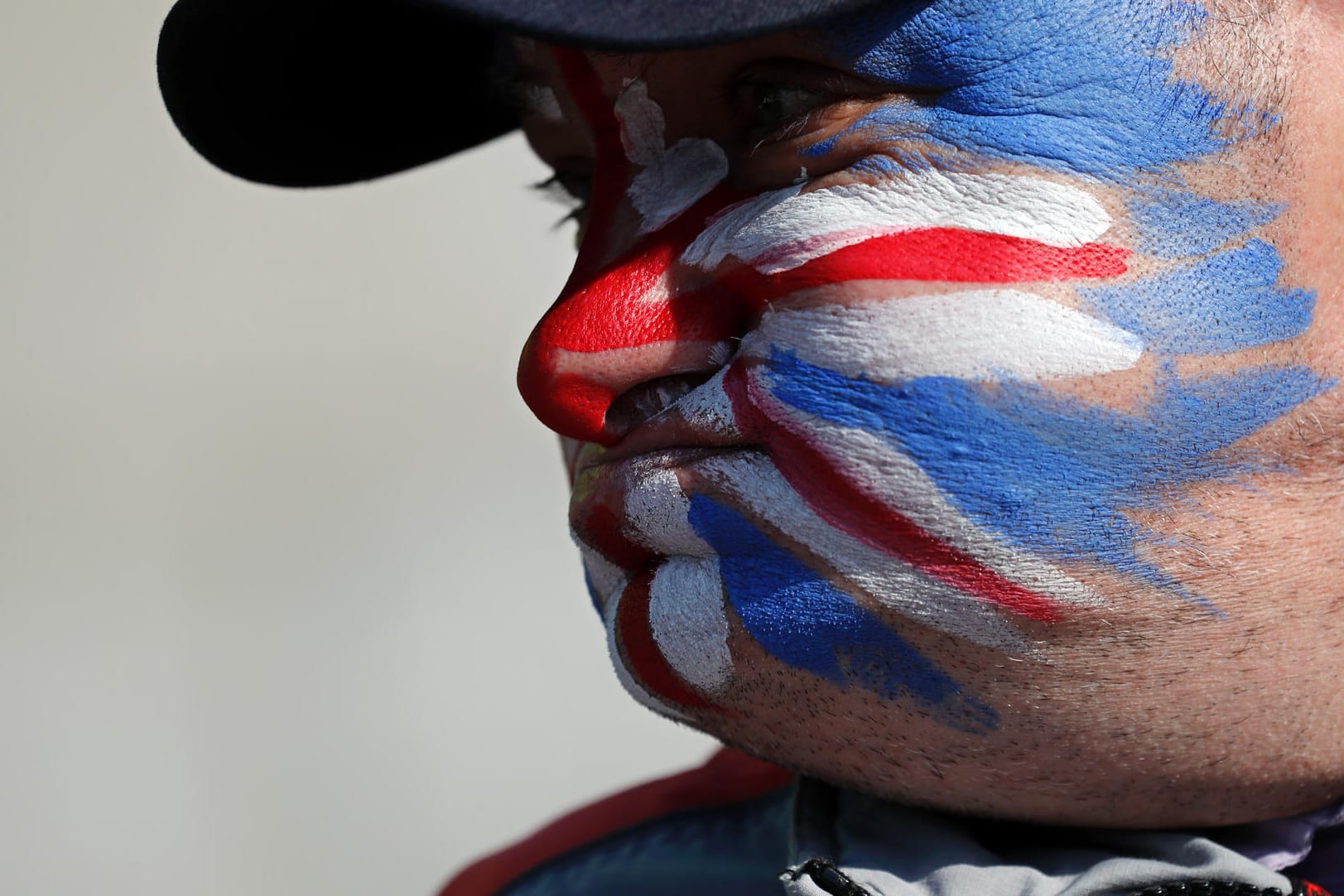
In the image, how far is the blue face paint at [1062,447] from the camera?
31.1 inches

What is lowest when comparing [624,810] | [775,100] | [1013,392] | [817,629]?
[624,810]

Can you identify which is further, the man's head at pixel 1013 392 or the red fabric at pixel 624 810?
the red fabric at pixel 624 810

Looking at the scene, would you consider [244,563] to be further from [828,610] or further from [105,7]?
[828,610]

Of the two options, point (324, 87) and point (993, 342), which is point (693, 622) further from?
point (324, 87)

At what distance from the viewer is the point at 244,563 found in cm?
264

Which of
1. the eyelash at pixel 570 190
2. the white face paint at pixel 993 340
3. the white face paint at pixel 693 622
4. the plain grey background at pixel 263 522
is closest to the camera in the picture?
the white face paint at pixel 993 340

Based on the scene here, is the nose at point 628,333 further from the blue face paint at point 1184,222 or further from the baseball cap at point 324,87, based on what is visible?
the baseball cap at point 324,87

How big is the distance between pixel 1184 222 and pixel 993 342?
5.7 inches

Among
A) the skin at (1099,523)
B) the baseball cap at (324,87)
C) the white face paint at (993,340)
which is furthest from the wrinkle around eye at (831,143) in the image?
the baseball cap at (324,87)

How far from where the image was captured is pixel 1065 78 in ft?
2.63

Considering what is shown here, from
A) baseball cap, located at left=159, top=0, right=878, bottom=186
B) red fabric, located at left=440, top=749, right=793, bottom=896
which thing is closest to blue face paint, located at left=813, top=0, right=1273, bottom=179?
baseball cap, located at left=159, top=0, right=878, bottom=186

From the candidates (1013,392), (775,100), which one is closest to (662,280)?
(775,100)

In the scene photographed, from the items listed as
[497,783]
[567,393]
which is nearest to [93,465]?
[497,783]

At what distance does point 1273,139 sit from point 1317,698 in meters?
0.37
